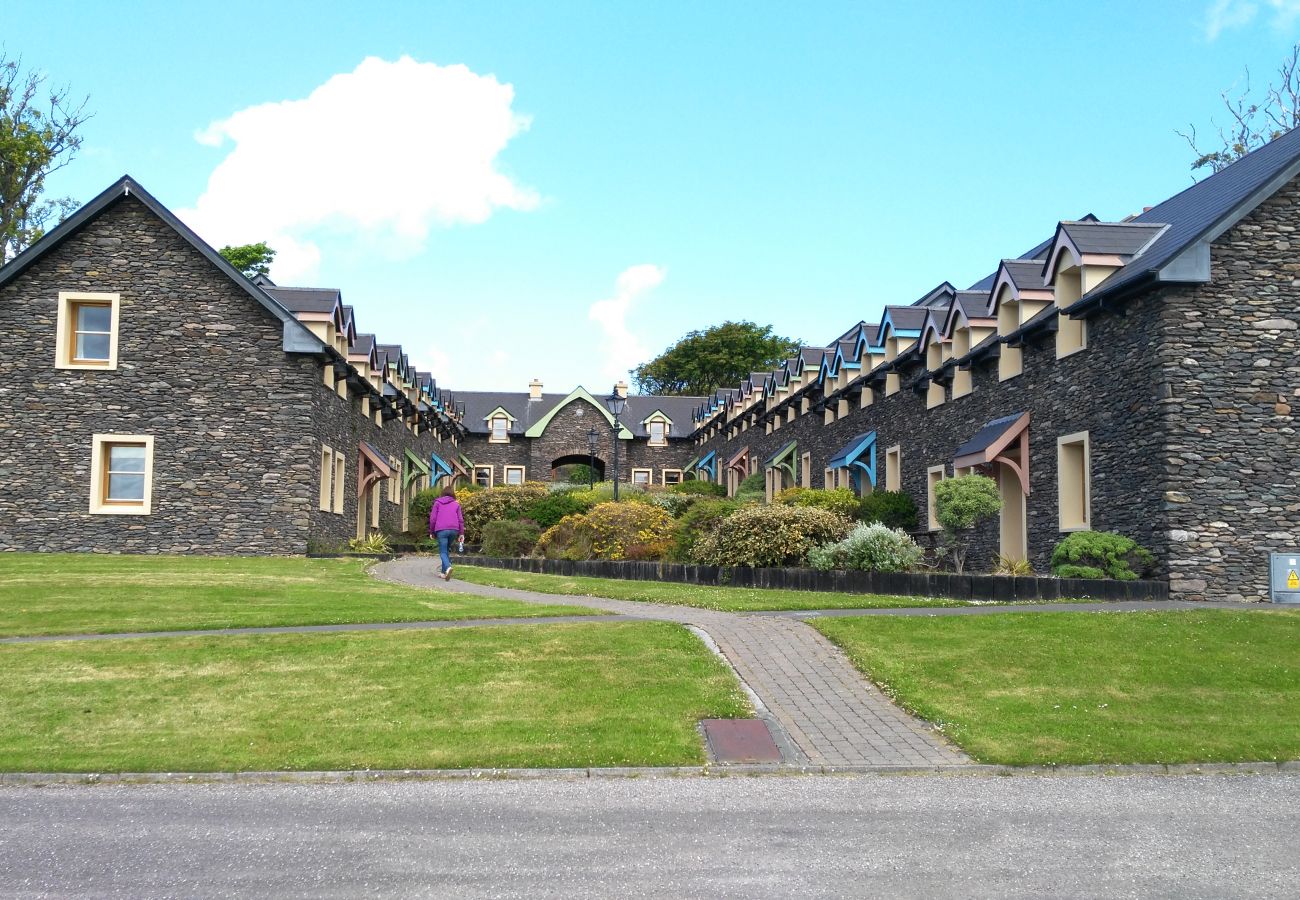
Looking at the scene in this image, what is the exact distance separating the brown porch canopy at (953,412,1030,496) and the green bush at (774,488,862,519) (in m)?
5.46

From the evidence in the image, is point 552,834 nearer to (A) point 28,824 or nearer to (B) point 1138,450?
(A) point 28,824


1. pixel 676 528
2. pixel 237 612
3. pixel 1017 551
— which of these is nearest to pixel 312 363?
pixel 676 528

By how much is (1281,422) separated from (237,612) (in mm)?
15236

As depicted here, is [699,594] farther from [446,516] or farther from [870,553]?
[446,516]

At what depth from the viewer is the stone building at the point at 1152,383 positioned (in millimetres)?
17266

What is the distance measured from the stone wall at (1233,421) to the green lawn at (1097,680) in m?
2.59

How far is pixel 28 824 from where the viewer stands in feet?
23.9

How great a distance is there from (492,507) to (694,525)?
1274cm

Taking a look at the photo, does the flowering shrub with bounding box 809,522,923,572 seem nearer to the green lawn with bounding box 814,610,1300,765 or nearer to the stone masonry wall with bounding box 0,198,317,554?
the green lawn with bounding box 814,610,1300,765

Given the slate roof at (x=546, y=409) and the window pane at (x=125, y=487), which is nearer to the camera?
the window pane at (x=125, y=487)

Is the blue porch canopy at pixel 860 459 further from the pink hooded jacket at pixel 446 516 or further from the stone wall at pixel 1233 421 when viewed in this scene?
the stone wall at pixel 1233 421

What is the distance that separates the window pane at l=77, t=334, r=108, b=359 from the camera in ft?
88.8

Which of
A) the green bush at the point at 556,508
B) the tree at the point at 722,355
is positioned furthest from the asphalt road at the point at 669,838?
the tree at the point at 722,355

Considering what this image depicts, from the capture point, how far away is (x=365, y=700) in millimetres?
10625
